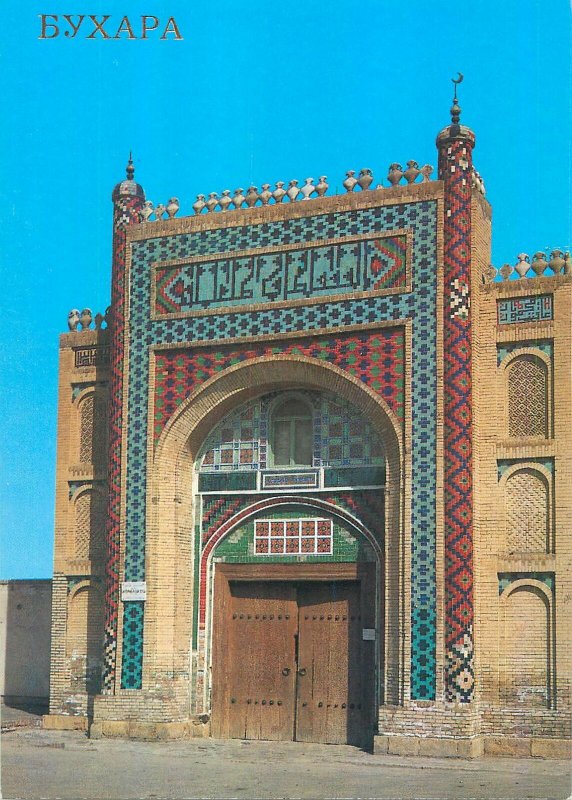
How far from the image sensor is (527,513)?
55.6 ft

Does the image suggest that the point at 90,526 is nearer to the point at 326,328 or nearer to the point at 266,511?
the point at 266,511

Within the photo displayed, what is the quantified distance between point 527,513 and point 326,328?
3650 mm

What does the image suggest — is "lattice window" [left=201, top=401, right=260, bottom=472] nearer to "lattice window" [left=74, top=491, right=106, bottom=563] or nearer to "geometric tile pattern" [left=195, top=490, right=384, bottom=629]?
"geometric tile pattern" [left=195, top=490, right=384, bottom=629]

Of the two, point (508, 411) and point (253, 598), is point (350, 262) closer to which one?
point (508, 411)

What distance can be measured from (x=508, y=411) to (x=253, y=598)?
453 cm

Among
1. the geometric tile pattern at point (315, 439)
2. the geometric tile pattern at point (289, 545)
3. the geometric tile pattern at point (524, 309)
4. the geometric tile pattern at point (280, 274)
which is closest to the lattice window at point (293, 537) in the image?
the geometric tile pattern at point (289, 545)

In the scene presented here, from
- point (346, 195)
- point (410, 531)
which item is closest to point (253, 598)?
point (410, 531)

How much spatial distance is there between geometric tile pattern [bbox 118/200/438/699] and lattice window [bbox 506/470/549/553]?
1.03 meters

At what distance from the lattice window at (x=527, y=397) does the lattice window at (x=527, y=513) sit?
1.90ft

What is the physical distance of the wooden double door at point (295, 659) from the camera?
703 inches

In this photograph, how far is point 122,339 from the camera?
19.4 metres

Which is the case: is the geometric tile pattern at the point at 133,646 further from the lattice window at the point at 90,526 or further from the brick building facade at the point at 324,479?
the lattice window at the point at 90,526

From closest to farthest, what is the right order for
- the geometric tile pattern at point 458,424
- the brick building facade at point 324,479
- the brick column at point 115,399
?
the geometric tile pattern at point 458,424, the brick building facade at point 324,479, the brick column at point 115,399

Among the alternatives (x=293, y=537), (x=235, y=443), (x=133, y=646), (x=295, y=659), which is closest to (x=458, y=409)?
(x=293, y=537)
